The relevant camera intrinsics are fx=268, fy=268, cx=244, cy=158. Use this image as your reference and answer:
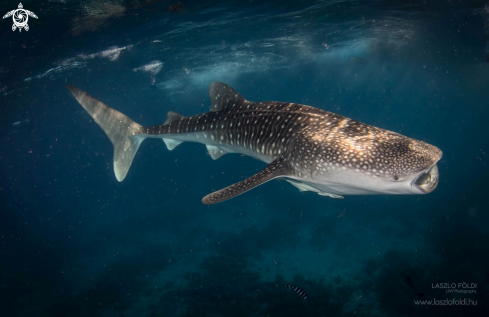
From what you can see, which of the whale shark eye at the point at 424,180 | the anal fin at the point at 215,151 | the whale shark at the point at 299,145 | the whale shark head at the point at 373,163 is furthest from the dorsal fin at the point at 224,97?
the whale shark eye at the point at 424,180

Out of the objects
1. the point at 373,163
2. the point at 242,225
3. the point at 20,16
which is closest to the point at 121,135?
the point at 373,163

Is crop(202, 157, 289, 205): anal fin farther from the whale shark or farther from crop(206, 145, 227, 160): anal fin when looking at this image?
crop(206, 145, 227, 160): anal fin

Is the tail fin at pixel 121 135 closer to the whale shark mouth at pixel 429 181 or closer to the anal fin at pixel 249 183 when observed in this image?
the anal fin at pixel 249 183

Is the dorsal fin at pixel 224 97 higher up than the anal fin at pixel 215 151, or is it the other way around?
the dorsal fin at pixel 224 97

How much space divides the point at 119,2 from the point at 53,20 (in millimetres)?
3352

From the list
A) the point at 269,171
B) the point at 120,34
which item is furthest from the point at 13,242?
the point at 269,171

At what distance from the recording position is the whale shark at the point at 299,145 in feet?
11.5

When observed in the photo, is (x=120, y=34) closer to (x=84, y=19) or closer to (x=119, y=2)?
(x=84, y=19)

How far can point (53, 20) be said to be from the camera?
11797 mm

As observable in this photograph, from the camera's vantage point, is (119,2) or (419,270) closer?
(119,2)

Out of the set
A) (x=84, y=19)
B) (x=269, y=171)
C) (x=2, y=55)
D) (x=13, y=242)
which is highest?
(x=84, y=19)

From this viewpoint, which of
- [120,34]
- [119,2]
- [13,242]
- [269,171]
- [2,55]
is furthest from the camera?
[13,242]

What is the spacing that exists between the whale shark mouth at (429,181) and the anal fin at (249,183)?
6.21ft

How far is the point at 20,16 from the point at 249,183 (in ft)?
40.8
